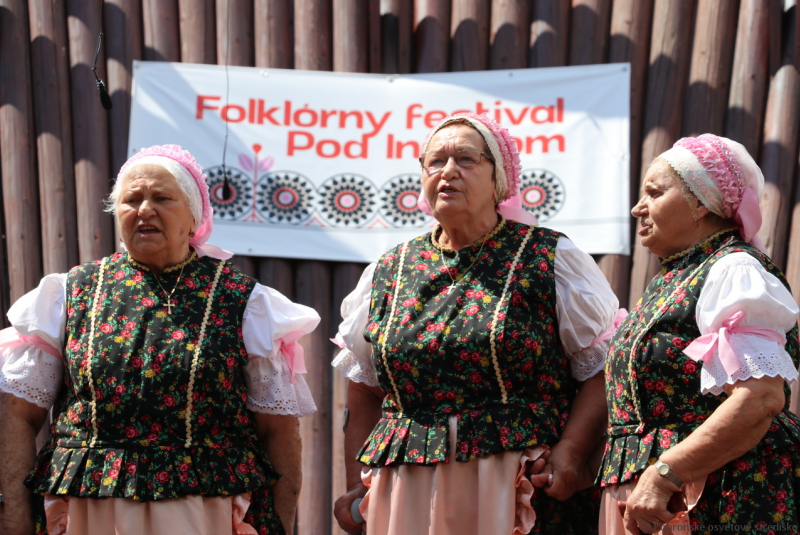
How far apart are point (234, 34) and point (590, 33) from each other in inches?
76.7

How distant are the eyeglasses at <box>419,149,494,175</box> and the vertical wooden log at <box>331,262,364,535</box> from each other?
1.55 metres

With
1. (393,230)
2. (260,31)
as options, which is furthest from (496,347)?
(260,31)

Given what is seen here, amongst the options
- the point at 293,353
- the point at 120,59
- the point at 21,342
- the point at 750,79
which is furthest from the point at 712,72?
the point at 21,342

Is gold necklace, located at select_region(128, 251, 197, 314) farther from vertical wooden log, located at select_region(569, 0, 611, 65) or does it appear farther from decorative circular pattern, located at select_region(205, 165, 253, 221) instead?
vertical wooden log, located at select_region(569, 0, 611, 65)

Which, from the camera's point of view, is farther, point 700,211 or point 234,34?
point 234,34

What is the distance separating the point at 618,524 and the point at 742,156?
3.94ft

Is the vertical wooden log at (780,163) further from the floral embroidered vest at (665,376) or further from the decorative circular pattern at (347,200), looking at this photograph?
the decorative circular pattern at (347,200)

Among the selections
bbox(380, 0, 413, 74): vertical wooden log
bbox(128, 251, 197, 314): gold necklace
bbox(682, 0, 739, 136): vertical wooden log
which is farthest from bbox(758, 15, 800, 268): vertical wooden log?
bbox(128, 251, 197, 314): gold necklace

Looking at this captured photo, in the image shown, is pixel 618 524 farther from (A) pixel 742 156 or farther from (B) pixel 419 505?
(A) pixel 742 156

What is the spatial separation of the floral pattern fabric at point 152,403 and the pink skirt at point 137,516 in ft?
0.15

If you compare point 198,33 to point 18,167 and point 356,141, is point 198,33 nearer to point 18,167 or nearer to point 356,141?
point 356,141

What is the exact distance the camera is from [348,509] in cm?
324

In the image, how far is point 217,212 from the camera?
15.4 feet

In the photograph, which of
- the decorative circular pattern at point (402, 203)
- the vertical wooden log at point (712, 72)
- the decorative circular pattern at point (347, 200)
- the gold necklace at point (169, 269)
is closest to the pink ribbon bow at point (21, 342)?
the gold necklace at point (169, 269)
